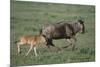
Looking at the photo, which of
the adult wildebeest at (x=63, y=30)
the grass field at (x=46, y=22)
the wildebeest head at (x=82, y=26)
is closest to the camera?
the grass field at (x=46, y=22)

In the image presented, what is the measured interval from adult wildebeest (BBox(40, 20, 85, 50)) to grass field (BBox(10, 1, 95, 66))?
0.18ft

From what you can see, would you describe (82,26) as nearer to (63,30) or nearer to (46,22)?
(63,30)

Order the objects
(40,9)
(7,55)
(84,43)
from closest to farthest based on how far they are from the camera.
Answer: (7,55) → (40,9) → (84,43)

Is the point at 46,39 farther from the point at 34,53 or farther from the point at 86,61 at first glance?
the point at 86,61

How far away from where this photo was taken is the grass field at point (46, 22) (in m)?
2.37

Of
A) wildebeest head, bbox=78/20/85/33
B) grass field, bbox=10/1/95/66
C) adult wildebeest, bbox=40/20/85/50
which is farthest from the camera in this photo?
wildebeest head, bbox=78/20/85/33

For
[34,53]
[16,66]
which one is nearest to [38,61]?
[34,53]

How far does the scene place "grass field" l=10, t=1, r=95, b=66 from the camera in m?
2.37

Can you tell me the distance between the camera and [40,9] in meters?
2.48

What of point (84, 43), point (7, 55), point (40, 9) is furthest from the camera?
point (84, 43)

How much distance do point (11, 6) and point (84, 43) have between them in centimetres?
106

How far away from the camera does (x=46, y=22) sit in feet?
8.21

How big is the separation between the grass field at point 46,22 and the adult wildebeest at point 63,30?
0.05 metres

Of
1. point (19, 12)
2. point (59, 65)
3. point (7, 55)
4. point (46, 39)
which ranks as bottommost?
point (59, 65)
